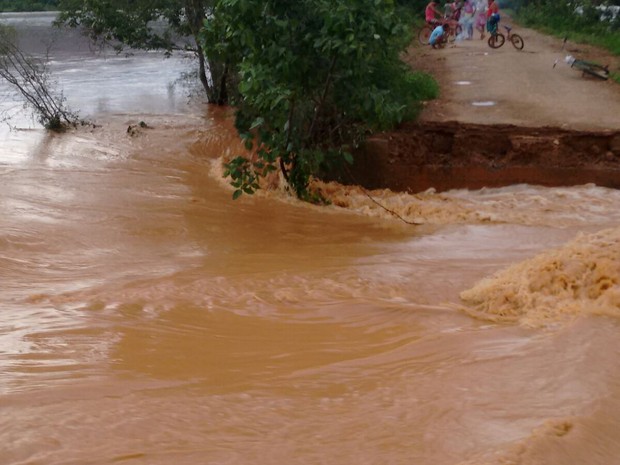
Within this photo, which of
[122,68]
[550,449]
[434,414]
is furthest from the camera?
[122,68]

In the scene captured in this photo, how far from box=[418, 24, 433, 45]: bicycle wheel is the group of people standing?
0.32 metres

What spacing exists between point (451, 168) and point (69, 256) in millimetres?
5639

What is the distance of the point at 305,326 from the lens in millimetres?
5867

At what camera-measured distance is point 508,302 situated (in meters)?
6.23

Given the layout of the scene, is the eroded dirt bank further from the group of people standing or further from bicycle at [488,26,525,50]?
the group of people standing

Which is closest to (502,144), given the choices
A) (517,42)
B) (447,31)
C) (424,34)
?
(517,42)

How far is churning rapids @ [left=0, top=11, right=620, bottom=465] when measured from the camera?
161 inches

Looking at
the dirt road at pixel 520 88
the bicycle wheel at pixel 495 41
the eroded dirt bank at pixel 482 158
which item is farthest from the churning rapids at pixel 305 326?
the bicycle wheel at pixel 495 41

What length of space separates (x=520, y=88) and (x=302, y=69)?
5395 millimetres

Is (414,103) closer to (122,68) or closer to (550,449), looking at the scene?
(550,449)

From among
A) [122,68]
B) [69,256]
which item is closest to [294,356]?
[69,256]

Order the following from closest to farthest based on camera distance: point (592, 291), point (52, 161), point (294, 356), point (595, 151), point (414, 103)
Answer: point (294, 356) < point (592, 291) < point (595, 151) < point (414, 103) < point (52, 161)

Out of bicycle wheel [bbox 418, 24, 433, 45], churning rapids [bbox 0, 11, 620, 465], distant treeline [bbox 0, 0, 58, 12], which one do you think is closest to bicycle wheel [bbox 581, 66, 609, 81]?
churning rapids [bbox 0, 11, 620, 465]

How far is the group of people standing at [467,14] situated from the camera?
1923cm
